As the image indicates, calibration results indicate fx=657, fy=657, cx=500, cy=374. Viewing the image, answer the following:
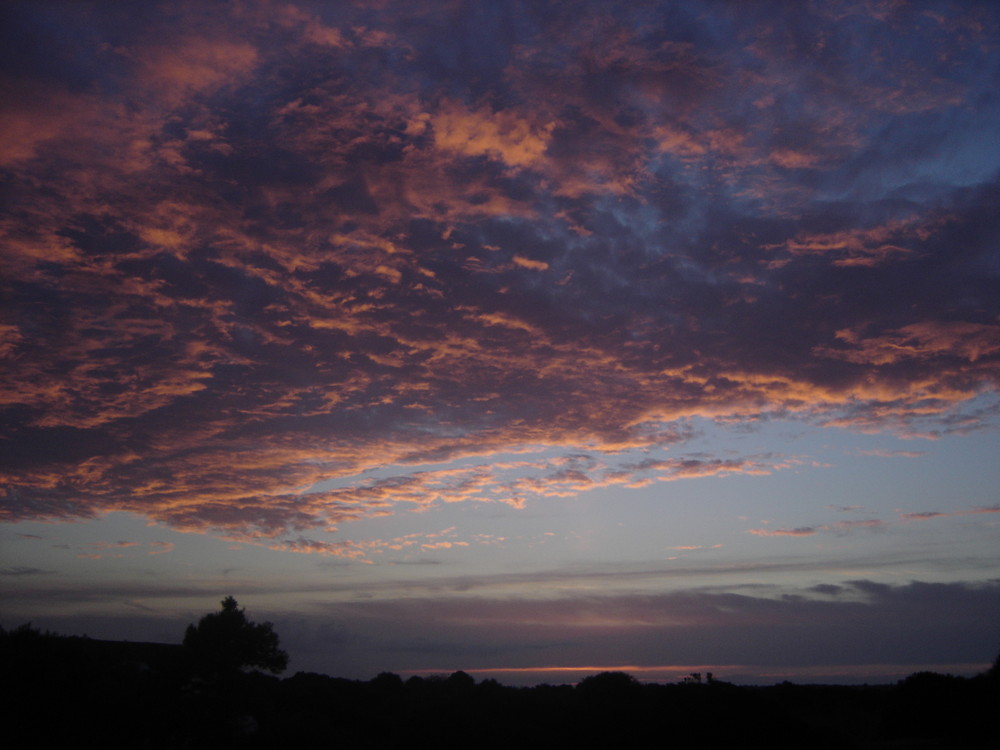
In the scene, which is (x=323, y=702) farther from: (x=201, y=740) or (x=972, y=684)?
(x=972, y=684)

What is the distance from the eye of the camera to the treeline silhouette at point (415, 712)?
23875 millimetres

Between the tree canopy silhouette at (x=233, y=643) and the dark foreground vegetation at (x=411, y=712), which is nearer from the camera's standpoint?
the dark foreground vegetation at (x=411, y=712)

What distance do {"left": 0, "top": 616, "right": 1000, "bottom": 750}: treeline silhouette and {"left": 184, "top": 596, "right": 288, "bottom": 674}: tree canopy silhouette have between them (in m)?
0.53

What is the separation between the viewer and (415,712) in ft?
114

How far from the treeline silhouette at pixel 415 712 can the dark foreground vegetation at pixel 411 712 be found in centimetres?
7

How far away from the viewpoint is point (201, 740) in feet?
82.3

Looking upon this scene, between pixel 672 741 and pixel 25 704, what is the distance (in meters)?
24.3

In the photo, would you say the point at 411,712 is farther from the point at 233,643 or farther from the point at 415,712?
the point at 233,643

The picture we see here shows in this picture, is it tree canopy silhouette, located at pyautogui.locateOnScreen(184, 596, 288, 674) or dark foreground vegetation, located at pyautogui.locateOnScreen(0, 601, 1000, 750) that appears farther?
tree canopy silhouette, located at pyautogui.locateOnScreen(184, 596, 288, 674)

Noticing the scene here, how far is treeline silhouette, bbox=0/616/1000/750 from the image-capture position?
78.3 feet

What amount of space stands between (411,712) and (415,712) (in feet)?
2.28

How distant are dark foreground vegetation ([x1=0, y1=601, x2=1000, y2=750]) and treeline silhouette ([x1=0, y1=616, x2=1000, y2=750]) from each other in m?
0.07

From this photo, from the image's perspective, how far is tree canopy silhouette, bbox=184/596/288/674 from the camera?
144 feet

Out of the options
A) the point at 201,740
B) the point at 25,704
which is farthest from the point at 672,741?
the point at 25,704
